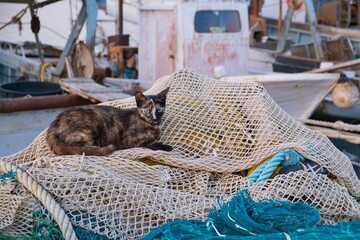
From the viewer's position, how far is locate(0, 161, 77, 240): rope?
98.0 inches

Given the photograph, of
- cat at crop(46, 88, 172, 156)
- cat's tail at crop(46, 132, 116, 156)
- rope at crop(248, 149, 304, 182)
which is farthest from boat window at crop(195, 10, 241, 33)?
rope at crop(248, 149, 304, 182)

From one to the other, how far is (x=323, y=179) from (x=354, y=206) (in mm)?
224

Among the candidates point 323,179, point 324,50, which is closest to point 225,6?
point 324,50

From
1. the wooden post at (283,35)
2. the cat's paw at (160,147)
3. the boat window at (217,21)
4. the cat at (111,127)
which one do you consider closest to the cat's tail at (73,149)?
Result: the cat at (111,127)

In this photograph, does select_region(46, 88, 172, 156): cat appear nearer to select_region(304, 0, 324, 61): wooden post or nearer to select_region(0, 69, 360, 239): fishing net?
select_region(0, 69, 360, 239): fishing net

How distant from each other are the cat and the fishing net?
115mm

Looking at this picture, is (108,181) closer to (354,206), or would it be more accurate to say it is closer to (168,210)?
(168,210)

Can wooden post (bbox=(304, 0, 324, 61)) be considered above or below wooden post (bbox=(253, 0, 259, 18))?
below

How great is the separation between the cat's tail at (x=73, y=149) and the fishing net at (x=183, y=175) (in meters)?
0.07

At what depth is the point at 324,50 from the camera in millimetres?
11195

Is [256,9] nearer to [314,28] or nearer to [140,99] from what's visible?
[314,28]

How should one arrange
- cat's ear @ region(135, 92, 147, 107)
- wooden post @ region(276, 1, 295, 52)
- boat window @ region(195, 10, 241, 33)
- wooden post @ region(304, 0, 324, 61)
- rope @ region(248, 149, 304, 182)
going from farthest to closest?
wooden post @ region(276, 1, 295, 52)
wooden post @ region(304, 0, 324, 61)
boat window @ region(195, 10, 241, 33)
cat's ear @ region(135, 92, 147, 107)
rope @ region(248, 149, 304, 182)

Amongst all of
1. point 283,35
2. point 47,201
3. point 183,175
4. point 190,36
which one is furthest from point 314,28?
point 47,201

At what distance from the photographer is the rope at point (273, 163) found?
10.1ft
